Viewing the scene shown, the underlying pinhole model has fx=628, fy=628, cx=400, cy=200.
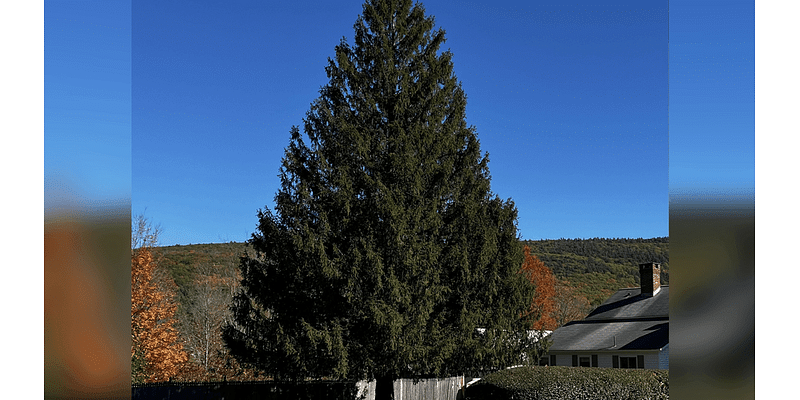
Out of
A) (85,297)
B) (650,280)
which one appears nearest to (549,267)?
(650,280)

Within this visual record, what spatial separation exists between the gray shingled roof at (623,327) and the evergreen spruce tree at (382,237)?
30.7ft

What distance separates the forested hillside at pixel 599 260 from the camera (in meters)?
45.2

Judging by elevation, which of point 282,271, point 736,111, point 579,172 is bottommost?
point 282,271

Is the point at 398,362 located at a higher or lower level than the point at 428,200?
lower

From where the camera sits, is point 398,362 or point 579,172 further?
point 579,172

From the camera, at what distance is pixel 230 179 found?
31359 mm

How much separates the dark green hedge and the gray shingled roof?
560cm

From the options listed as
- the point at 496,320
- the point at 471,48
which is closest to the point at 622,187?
the point at 471,48

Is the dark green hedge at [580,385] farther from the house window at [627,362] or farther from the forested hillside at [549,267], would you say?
the forested hillside at [549,267]

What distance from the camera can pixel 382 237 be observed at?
10875mm

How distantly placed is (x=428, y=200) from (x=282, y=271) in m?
2.98

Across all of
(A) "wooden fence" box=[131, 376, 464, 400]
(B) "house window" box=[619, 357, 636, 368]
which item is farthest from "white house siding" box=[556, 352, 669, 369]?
(A) "wooden fence" box=[131, 376, 464, 400]
